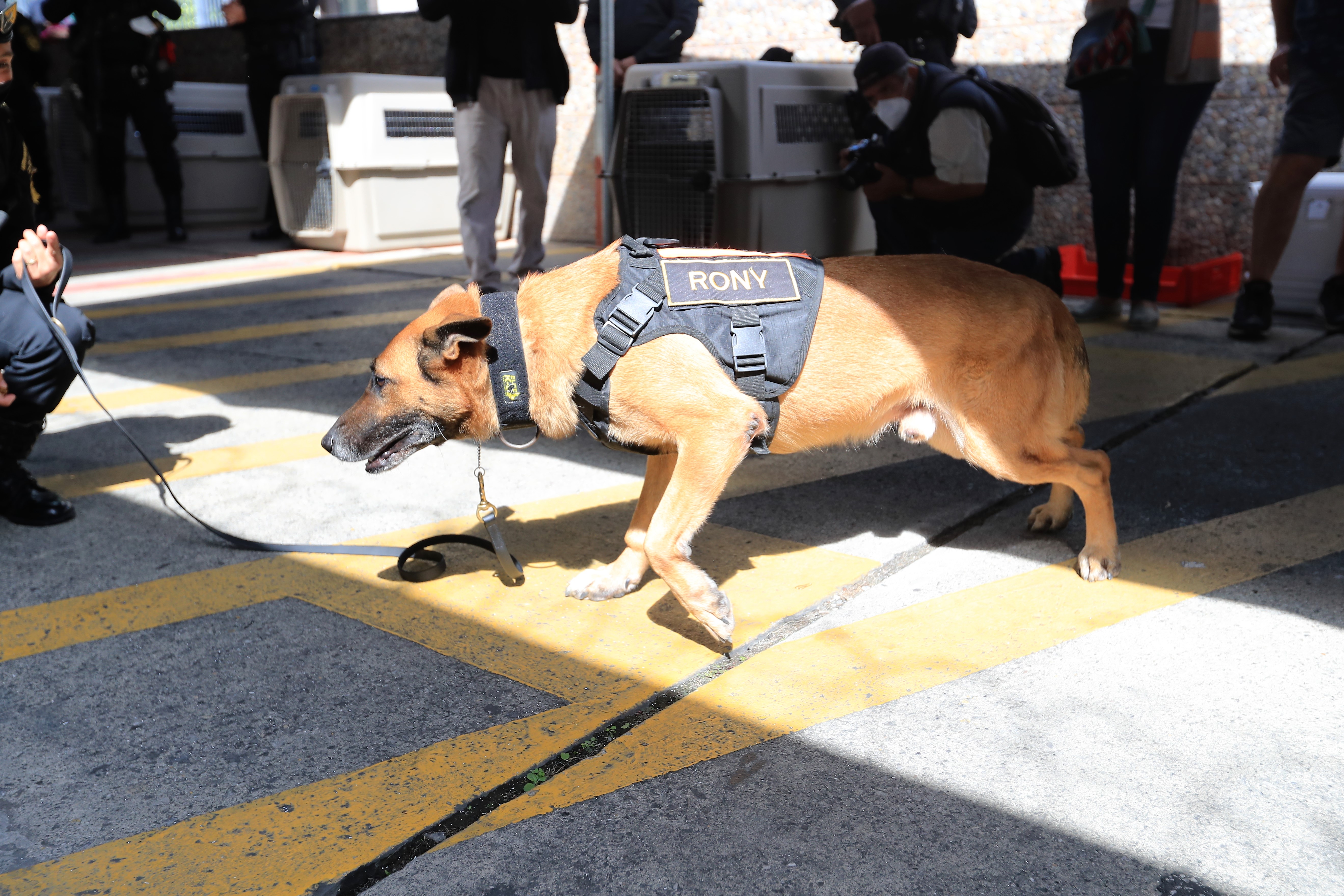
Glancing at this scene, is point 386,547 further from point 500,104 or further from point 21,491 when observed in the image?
point 500,104

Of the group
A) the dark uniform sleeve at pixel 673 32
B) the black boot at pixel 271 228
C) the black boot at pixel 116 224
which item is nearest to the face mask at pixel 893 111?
the dark uniform sleeve at pixel 673 32

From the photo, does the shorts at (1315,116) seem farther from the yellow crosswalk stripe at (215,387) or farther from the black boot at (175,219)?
the black boot at (175,219)

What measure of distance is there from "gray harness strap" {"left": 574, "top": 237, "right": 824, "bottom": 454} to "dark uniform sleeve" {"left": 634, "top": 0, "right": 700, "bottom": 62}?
5.78m

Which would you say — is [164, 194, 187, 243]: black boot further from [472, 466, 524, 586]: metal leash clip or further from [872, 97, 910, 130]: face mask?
[472, 466, 524, 586]: metal leash clip

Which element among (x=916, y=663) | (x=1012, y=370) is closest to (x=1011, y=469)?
(x=1012, y=370)

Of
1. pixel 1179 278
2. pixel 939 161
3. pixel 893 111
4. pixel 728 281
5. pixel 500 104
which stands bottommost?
pixel 1179 278

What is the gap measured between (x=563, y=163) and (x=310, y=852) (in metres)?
8.95

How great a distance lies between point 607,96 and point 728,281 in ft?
17.6

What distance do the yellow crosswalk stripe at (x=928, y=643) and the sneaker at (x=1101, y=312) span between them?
3.21 metres

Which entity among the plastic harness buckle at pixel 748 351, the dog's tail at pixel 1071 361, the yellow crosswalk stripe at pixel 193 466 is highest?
the plastic harness buckle at pixel 748 351

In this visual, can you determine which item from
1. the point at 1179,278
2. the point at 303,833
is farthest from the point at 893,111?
the point at 303,833

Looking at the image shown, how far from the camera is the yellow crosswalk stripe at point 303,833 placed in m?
1.76

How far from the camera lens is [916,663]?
246 centimetres

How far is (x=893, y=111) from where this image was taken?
5793mm
